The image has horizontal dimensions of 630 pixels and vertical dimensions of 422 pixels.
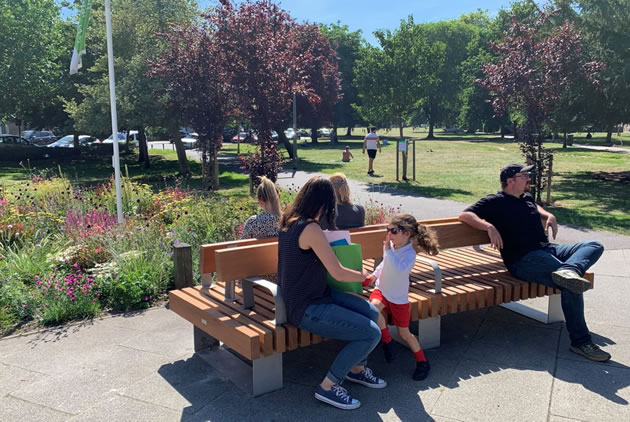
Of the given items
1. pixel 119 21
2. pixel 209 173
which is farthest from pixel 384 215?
pixel 119 21

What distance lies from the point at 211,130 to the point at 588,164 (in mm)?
18313

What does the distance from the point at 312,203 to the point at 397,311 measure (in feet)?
3.68

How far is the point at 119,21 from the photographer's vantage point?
68.4ft

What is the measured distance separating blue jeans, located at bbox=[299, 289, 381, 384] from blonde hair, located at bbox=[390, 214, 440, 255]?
2.42 ft

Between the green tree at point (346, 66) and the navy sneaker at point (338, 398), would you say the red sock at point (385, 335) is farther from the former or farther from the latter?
the green tree at point (346, 66)

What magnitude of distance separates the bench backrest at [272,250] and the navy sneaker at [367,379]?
3.23 ft

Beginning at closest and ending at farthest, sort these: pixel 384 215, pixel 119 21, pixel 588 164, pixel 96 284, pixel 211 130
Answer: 1. pixel 96 284
2. pixel 384 215
3. pixel 211 130
4. pixel 119 21
5. pixel 588 164

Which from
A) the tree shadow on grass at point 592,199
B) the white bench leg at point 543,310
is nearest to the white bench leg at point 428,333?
the white bench leg at point 543,310

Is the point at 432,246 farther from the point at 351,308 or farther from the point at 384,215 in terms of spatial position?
the point at 384,215

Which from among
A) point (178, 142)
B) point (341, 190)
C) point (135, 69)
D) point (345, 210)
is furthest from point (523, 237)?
point (178, 142)

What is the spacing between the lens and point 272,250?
14.3 ft

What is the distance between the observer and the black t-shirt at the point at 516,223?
494 centimetres

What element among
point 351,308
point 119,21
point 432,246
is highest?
point 119,21

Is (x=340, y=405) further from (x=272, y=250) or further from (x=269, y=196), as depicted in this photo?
(x=269, y=196)
